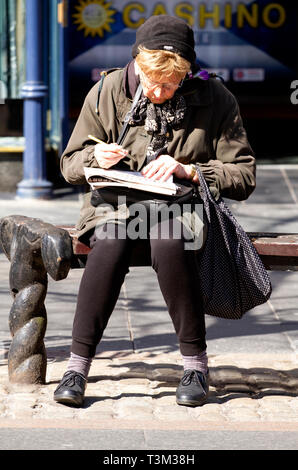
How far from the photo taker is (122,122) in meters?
4.64

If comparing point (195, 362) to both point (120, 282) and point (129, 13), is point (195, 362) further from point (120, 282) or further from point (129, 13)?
point (129, 13)

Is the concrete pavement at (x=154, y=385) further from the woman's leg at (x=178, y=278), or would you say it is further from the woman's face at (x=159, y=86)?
the woman's face at (x=159, y=86)

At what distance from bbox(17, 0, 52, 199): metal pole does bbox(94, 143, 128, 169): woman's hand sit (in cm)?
504

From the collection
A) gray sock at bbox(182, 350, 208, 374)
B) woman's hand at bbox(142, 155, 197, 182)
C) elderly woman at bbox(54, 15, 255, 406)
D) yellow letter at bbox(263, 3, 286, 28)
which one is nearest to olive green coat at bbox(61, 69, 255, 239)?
elderly woman at bbox(54, 15, 255, 406)

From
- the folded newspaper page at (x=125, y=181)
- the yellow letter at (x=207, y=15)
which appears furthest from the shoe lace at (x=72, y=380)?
the yellow letter at (x=207, y=15)

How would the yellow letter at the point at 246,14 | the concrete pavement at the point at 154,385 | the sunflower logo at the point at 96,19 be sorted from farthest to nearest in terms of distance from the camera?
the yellow letter at the point at 246,14
the sunflower logo at the point at 96,19
the concrete pavement at the point at 154,385

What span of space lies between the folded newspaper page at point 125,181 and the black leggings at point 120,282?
174 millimetres

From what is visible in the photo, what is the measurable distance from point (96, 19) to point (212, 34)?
1.30m

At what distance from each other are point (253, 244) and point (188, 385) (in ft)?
2.32

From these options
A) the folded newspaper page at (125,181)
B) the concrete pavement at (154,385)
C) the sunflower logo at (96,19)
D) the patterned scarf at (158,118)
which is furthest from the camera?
the sunflower logo at (96,19)

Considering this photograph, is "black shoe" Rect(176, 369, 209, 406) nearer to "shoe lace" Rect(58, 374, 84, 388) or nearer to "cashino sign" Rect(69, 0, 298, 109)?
"shoe lace" Rect(58, 374, 84, 388)

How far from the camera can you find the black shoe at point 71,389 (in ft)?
14.5

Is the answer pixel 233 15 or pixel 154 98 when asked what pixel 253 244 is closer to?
pixel 154 98

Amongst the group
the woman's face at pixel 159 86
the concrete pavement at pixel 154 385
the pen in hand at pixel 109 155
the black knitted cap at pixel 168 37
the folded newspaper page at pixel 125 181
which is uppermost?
the black knitted cap at pixel 168 37
